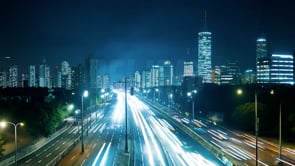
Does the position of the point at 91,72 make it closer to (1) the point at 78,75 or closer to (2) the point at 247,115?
(1) the point at 78,75

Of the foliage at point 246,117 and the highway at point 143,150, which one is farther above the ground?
the foliage at point 246,117

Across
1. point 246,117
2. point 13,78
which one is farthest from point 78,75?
point 246,117

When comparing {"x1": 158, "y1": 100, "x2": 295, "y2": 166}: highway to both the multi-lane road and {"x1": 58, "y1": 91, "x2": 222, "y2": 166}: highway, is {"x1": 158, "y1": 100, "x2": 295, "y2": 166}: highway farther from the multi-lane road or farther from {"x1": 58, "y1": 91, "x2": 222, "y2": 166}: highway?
{"x1": 58, "y1": 91, "x2": 222, "y2": 166}: highway

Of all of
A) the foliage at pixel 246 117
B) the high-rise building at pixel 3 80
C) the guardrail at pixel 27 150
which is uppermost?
the high-rise building at pixel 3 80

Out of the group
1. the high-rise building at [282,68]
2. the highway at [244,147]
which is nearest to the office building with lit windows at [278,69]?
the high-rise building at [282,68]

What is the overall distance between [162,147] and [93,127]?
24566mm

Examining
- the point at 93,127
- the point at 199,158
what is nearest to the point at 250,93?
the point at 93,127

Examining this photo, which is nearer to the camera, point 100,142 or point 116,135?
point 100,142

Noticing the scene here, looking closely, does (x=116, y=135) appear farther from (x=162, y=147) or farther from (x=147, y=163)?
(x=147, y=163)

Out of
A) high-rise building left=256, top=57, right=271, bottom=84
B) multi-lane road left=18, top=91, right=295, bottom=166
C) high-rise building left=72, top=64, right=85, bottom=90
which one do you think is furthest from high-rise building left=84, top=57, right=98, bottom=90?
multi-lane road left=18, top=91, right=295, bottom=166

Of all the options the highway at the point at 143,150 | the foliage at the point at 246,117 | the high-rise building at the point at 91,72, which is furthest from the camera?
the high-rise building at the point at 91,72

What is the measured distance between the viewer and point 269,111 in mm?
54312

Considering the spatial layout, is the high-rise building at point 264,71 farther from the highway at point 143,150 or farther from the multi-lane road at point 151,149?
the highway at point 143,150

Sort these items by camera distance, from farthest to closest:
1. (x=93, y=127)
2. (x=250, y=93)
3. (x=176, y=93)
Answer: (x=176, y=93) < (x=250, y=93) < (x=93, y=127)
